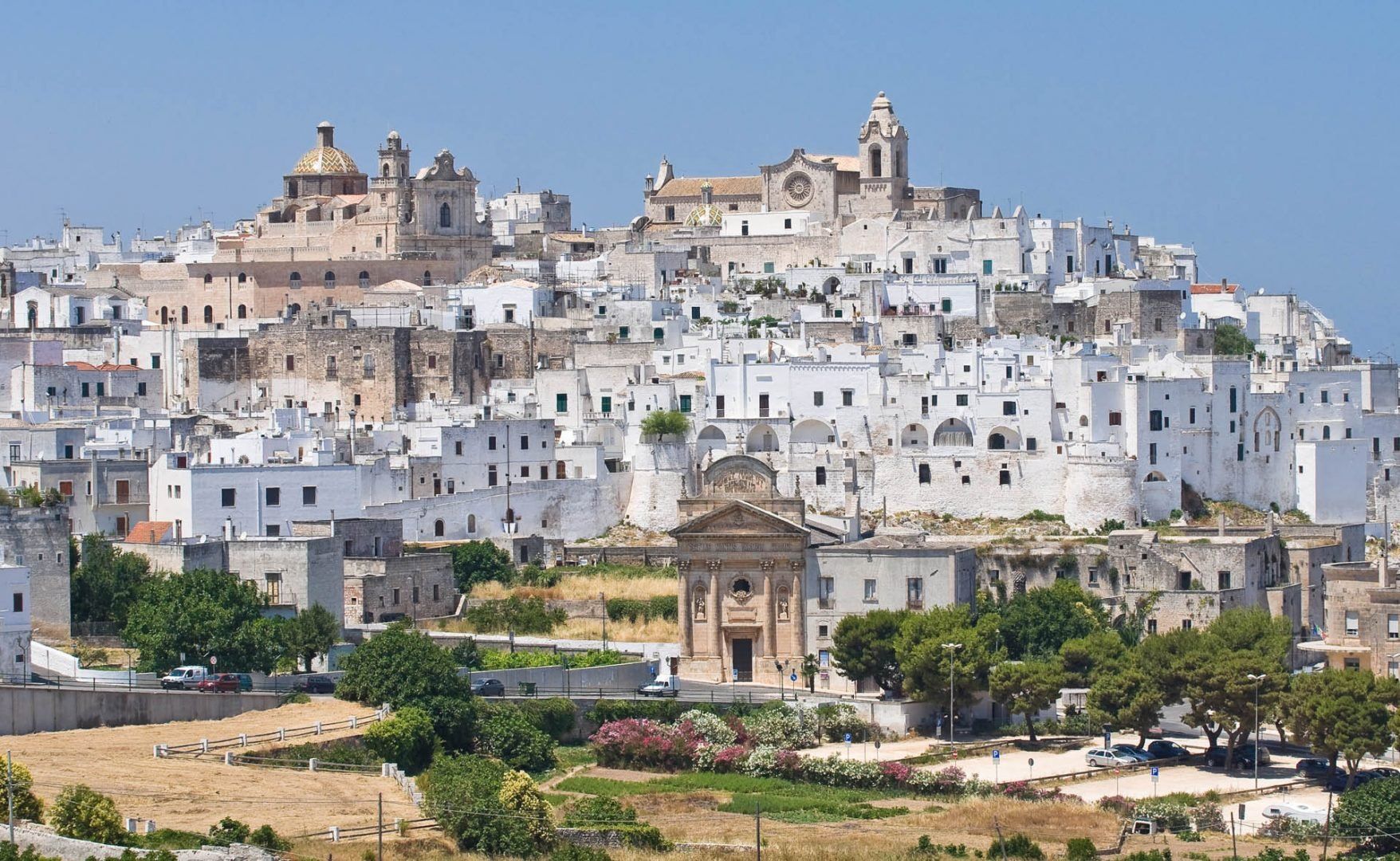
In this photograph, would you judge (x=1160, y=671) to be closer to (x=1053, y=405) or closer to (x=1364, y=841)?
(x=1364, y=841)

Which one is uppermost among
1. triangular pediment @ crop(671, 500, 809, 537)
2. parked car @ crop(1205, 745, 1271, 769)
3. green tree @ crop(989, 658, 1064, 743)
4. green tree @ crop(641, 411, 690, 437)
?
green tree @ crop(641, 411, 690, 437)

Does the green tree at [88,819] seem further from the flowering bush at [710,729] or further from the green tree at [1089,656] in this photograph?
the green tree at [1089,656]

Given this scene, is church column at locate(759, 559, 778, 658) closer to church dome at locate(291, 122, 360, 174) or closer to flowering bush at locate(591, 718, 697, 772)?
flowering bush at locate(591, 718, 697, 772)

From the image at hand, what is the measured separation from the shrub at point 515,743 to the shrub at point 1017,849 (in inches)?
361

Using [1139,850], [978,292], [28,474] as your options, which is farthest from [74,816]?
[978,292]

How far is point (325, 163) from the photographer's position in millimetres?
98500

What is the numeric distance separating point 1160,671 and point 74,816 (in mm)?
21212

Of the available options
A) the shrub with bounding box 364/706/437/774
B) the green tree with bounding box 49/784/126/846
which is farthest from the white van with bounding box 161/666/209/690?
the green tree with bounding box 49/784/126/846

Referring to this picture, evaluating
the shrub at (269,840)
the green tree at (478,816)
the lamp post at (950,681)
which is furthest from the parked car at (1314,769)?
the shrub at (269,840)

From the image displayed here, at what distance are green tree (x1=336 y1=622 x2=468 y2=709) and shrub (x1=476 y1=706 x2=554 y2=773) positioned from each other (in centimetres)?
84

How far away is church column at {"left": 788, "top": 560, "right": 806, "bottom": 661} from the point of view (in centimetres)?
6066

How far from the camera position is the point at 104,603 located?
198 feet

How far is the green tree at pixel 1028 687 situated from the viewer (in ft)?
182

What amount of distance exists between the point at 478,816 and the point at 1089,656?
16378 millimetres
